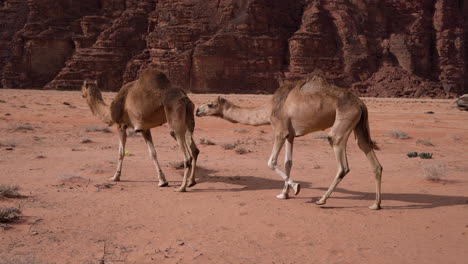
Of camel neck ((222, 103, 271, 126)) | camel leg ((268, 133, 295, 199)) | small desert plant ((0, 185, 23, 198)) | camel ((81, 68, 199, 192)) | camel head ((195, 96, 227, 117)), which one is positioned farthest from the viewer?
camel head ((195, 96, 227, 117))

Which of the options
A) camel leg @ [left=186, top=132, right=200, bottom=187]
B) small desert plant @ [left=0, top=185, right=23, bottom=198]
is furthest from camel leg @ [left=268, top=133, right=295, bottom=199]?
small desert plant @ [left=0, top=185, right=23, bottom=198]

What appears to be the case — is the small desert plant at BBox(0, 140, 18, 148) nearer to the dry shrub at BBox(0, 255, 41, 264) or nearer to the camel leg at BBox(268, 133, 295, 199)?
the camel leg at BBox(268, 133, 295, 199)

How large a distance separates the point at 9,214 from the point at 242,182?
5.37m

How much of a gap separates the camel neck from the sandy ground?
1.55 metres

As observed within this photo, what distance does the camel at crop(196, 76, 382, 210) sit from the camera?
26.8ft

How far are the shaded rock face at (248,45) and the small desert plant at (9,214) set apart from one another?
84449 millimetres

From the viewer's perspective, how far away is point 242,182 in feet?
35.4

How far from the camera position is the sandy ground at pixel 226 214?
599 centimetres

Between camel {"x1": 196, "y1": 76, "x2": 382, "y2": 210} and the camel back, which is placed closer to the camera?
camel {"x1": 196, "y1": 76, "x2": 382, "y2": 210}

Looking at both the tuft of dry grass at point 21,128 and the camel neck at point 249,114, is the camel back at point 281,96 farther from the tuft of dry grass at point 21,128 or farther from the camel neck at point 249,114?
the tuft of dry grass at point 21,128

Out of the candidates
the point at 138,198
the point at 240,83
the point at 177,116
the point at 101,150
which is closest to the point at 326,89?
the point at 177,116

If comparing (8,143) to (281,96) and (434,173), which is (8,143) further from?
(434,173)

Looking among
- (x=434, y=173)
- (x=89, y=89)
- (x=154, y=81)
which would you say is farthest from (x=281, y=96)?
(x=89, y=89)

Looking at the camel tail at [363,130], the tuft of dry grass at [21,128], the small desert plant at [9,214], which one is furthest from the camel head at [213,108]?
the tuft of dry grass at [21,128]
